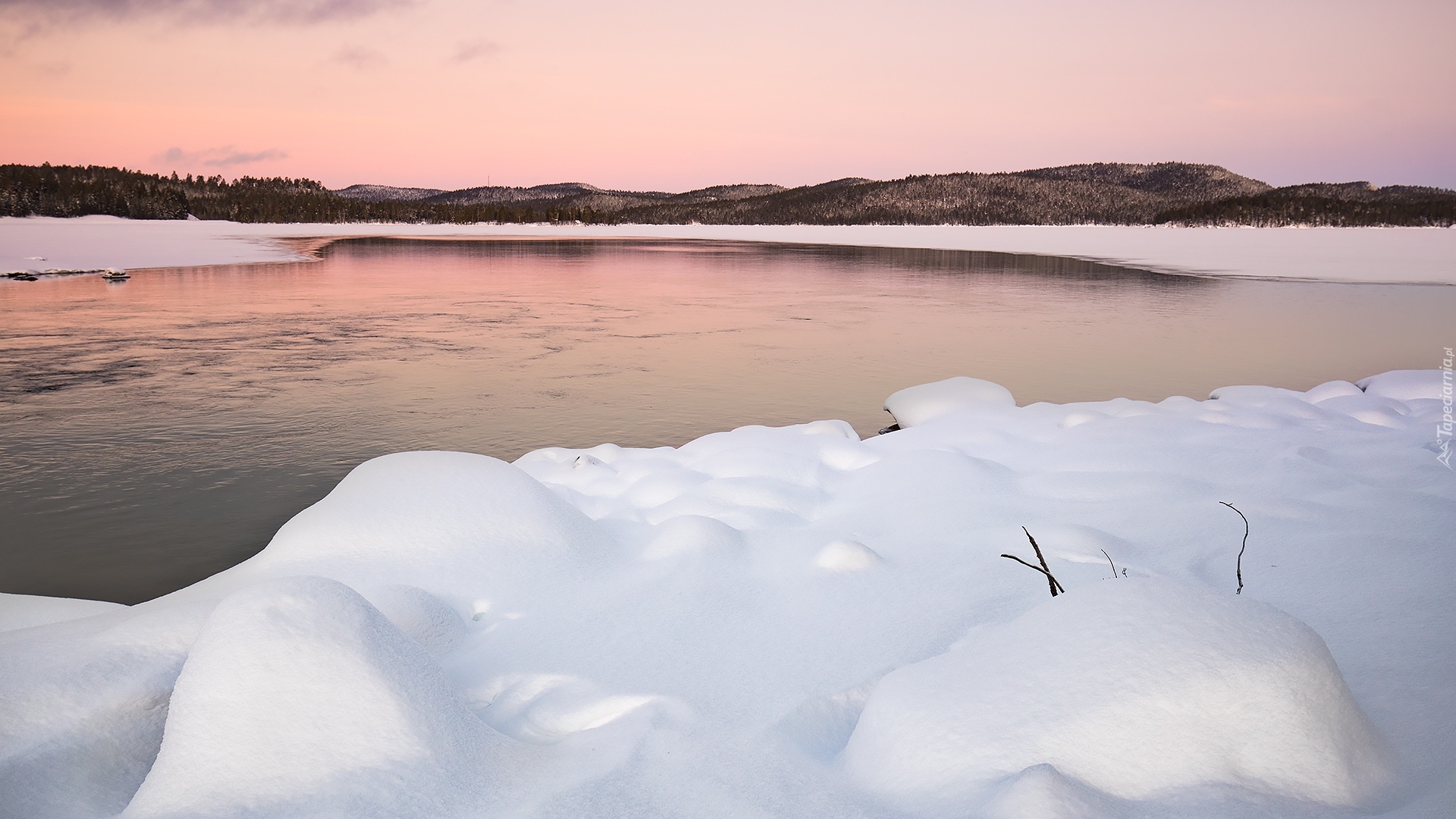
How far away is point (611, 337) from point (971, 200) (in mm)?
106336

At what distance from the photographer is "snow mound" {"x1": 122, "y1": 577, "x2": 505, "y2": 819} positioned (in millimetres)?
2326

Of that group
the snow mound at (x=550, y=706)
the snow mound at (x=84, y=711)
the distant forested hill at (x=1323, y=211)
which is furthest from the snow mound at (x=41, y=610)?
the distant forested hill at (x=1323, y=211)

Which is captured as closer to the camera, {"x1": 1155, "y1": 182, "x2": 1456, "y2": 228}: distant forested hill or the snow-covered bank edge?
the snow-covered bank edge

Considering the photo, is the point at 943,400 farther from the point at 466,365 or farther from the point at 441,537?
the point at 466,365

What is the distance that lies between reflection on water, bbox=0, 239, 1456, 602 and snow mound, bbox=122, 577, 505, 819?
2.96 metres

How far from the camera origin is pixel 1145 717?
2391 mm

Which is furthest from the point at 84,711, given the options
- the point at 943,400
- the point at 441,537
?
the point at 943,400

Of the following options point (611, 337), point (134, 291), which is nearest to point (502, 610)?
point (611, 337)

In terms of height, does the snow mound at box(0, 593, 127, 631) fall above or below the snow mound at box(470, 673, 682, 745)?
above

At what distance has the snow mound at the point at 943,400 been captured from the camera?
750 cm

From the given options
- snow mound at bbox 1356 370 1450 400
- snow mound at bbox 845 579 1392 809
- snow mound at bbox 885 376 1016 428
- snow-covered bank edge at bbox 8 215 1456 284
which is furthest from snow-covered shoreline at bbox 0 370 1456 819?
snow-covered bank edge at bbox 8 215 1456 284

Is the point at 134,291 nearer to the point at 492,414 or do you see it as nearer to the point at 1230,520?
the point at 492,414

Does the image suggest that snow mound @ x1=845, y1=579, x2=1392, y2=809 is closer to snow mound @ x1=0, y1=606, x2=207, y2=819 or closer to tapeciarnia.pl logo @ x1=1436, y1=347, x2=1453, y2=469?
snow mound @ x1=0, y1=606, x2=207, y2=819

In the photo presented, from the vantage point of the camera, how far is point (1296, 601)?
3537 mm
